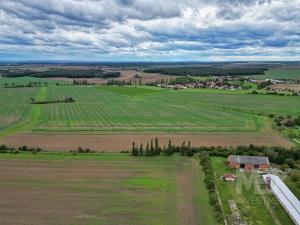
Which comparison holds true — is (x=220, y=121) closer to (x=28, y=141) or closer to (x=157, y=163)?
(x=157, y=163)

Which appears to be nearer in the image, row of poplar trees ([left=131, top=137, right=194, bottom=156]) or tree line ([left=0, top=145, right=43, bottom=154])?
row of poplar trees ([left=131, top=137, right=194, bottom=156])

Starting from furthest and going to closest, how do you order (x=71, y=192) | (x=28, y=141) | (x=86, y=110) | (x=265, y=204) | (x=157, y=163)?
(x=86, y=110), (x=28, y=141), (x=157, y=163), (x=71, y=192), (x=265, y=204)

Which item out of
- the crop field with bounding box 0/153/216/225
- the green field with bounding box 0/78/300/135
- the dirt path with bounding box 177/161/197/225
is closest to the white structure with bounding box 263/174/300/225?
the crop field with bounding box 0/153/216/225

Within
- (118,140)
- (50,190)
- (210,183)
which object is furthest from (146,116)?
(50,190)

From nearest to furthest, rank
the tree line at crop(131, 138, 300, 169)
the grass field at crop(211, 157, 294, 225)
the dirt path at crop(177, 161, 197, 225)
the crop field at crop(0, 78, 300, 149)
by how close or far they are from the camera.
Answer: the dirt path at crop(177, 161, 197, 225)
the grass field at crop(211, 157, 294, 225)
the tree line at crop(131, 138, 300, 169)
the crop field at crop(0, 78, 300, 149)

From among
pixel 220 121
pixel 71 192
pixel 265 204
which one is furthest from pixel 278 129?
pixel 71 192

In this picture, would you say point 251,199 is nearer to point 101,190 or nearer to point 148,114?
point 101,190

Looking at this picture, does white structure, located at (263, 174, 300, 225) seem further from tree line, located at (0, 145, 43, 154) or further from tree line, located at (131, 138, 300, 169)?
tree line, located at (0, 145, 43, 154)
